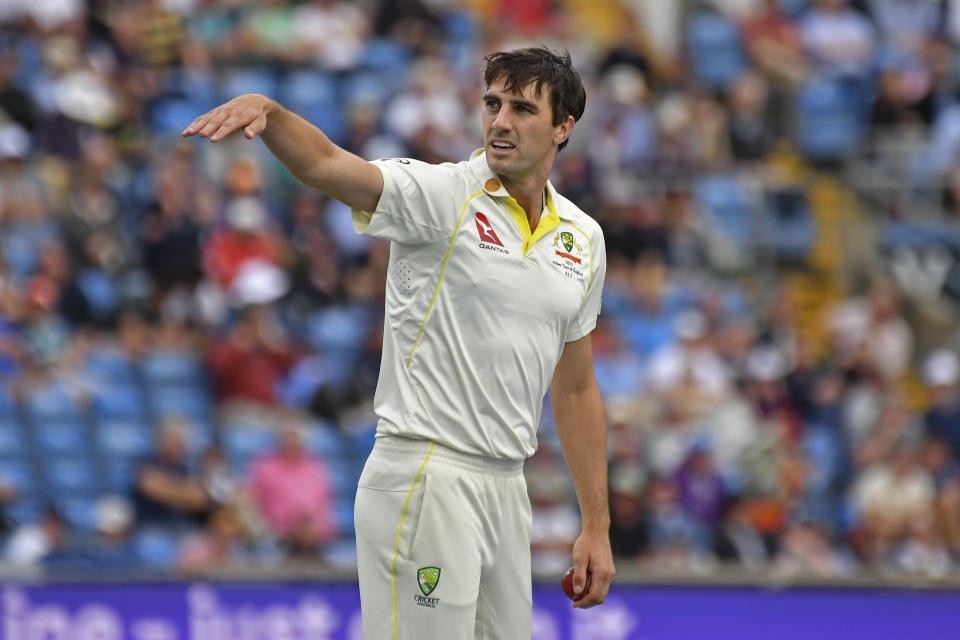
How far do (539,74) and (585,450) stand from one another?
1295 mm

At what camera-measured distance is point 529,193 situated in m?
4.89

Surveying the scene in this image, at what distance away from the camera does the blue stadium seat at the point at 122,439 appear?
429 inches

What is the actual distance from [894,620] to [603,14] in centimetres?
1064

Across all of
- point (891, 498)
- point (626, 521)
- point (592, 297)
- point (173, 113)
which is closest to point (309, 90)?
point (173, 113)

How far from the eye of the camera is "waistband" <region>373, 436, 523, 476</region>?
4.66 metres

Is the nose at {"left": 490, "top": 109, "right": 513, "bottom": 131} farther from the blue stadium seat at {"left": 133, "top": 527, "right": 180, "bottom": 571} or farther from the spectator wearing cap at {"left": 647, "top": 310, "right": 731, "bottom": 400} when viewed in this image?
the spectator wearing cap at {"left": 647, "top": 310, "right": 731, "bottom": 400}

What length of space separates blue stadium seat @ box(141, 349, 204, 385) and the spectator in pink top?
106 cm

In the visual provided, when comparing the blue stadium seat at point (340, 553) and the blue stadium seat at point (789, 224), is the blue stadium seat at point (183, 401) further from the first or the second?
the blue stadium seat at point (789, 224)

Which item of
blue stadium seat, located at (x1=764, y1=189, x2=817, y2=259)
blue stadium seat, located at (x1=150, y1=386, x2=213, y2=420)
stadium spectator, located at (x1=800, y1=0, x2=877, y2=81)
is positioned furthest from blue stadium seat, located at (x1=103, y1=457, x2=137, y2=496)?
stadium spectator, located at (x1=800, y1=0, x2=877, y2=81)

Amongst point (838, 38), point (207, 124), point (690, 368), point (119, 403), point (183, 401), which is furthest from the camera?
point (838, 38)

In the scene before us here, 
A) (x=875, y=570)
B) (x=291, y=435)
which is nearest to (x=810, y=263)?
(x=875, y=570)

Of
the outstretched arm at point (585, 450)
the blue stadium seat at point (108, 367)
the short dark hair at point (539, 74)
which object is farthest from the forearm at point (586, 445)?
the blue stadium seat at point (108, 367)

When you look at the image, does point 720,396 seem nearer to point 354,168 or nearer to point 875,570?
point 875,570

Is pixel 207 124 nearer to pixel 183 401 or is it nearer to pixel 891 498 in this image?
pixel 183 401
